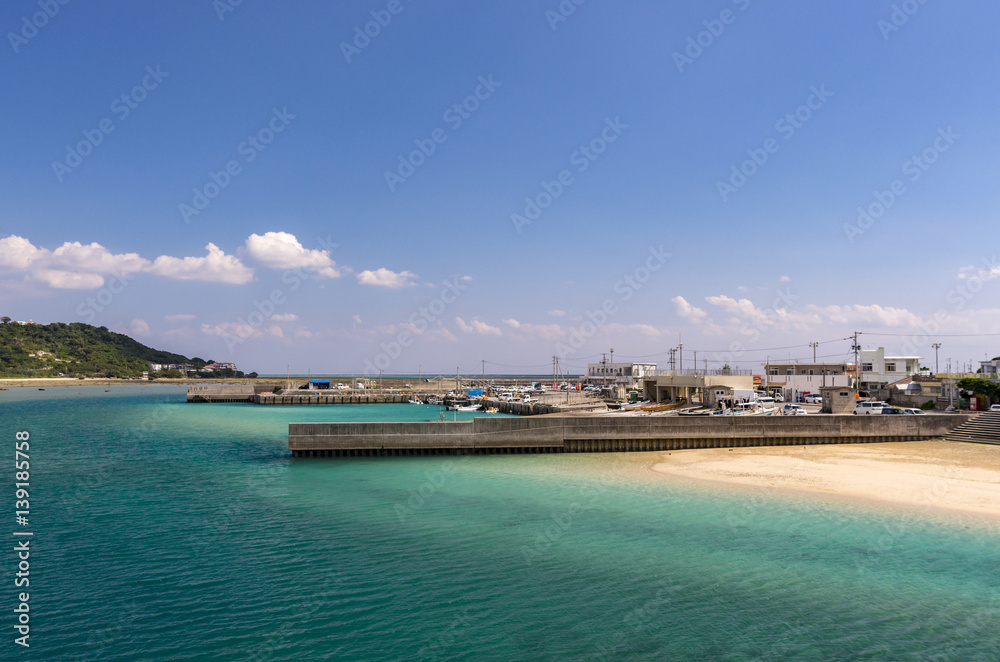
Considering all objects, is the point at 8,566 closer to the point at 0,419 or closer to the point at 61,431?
the point at 61,431

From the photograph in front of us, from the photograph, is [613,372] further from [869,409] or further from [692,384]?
[869,409]

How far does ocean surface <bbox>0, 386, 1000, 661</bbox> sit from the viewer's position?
37.8 feet

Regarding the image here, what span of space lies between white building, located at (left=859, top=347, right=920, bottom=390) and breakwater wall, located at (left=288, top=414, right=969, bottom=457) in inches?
1546

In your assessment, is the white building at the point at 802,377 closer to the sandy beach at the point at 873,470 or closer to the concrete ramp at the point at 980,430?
the concrete ramp at the point at 980,430

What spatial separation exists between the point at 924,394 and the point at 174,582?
225 ft

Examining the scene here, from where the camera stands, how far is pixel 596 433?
124ft

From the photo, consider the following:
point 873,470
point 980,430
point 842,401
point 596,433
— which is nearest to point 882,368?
point 842,401

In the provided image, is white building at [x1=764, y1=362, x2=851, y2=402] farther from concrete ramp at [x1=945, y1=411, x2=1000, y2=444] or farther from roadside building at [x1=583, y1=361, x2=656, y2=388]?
roadside building at [x1=583, y1=361, x2=656, y2=388]

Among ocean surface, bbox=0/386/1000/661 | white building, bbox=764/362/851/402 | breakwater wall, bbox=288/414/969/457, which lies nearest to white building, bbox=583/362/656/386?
white building, bbox=764/362/851/402

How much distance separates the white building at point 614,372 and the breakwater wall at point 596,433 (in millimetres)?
77708

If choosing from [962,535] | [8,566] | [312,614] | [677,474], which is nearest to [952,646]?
[962,535]

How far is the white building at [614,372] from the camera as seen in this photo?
122m

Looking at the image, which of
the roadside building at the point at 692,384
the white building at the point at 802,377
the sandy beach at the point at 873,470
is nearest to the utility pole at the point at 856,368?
the white building at the point at 802,377

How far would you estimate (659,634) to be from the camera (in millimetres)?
11875
